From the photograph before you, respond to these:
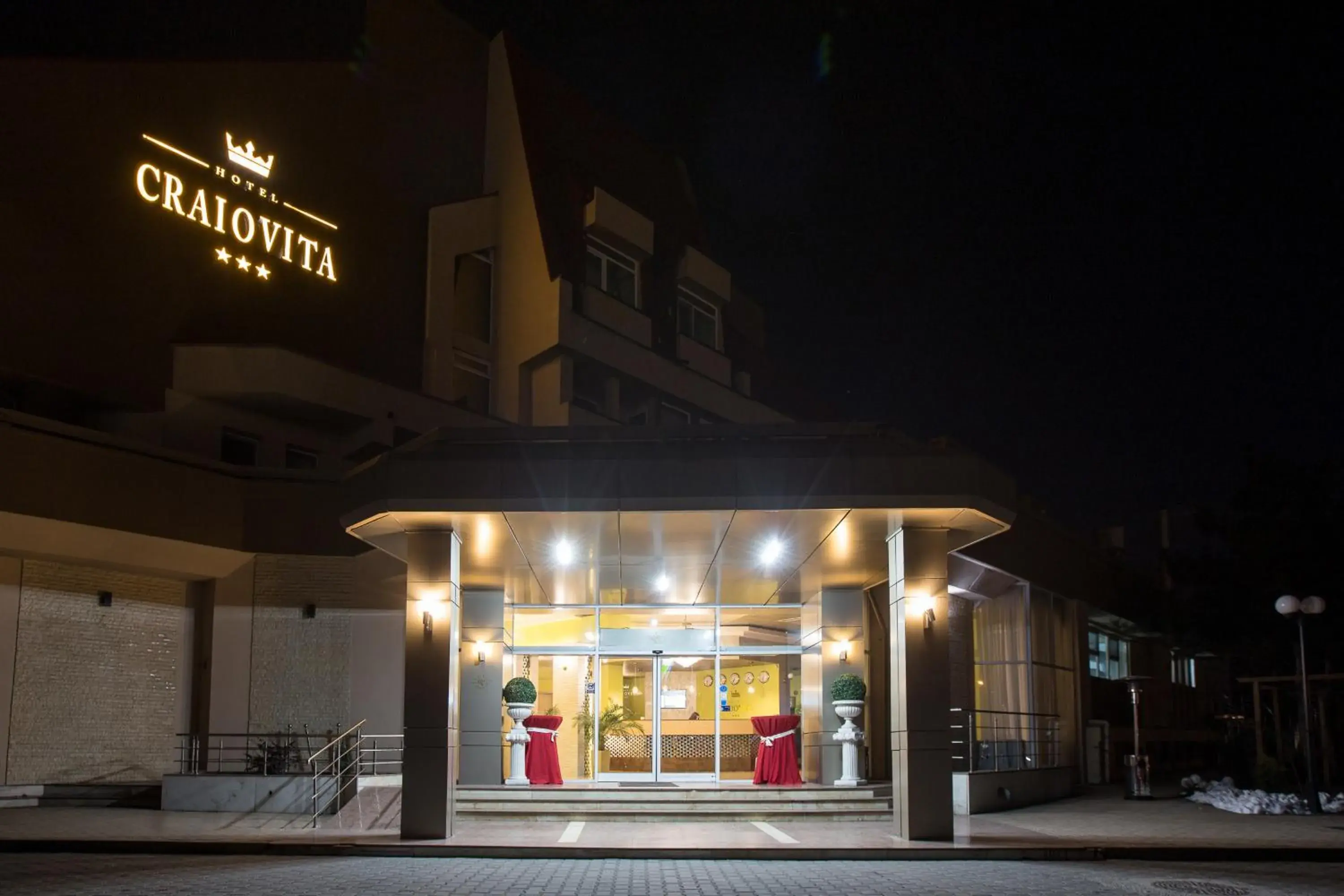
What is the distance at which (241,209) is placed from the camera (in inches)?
1071

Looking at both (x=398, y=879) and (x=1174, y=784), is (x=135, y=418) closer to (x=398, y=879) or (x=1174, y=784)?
(x=398, y=879)

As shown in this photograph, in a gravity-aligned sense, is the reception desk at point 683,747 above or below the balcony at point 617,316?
below

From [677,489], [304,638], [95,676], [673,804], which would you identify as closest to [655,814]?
[673,804]

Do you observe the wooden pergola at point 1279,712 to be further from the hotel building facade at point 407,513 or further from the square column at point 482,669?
the square column at point 482,669

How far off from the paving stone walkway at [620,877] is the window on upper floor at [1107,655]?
20043 mm

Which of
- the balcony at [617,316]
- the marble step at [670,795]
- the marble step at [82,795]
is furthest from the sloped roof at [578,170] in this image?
the marble step at [670,795]

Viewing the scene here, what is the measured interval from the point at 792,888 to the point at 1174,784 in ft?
66.6

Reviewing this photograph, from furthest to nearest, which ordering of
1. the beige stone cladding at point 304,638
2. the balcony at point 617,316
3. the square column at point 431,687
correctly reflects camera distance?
the balcony at point 617,316, the beige stone cladding at point 304,638, the square column at point 431,687

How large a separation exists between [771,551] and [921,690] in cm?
333

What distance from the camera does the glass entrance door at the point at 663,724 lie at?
75.9 ft

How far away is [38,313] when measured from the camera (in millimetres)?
23422

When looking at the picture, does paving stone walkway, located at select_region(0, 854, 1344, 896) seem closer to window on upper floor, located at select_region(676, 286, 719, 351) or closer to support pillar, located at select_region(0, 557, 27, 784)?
support pillar, located at select_region(0, 557, 27, 784)

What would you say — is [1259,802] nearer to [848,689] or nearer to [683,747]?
[848,689]

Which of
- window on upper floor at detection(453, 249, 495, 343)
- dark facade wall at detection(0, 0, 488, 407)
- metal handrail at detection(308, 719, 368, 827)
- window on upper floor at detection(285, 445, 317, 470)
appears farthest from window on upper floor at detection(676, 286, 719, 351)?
metal handrail at detection(308, 719, 368, 827)
